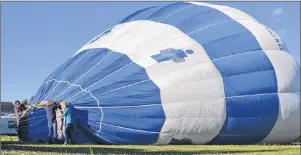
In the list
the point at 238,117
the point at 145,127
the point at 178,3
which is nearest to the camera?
Answer: the point at 145,127

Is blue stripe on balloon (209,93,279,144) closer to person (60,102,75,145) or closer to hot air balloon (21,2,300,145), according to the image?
hot air balloon (21,2,300,145)

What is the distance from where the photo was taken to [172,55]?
1089 centimetres

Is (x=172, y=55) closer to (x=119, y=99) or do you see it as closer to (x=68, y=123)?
(x=119, y=99)

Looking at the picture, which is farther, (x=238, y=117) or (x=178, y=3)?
(x=178, y=3)

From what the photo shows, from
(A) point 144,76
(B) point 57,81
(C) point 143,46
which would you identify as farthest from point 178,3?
(B) point 57,81

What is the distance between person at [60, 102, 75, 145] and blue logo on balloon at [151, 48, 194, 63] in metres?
2.24

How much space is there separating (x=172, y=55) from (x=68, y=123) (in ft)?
9.25

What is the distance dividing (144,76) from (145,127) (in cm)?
113

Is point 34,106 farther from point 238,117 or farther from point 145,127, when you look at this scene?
point 238,117

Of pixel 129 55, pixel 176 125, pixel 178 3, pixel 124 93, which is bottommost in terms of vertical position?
pixel 176 125

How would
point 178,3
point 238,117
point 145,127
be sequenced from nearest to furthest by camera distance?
1. point 145,127
2. point 238,117
3. point 178,3

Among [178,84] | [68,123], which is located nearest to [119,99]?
[68,123]

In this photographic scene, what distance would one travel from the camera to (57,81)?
1117 cm

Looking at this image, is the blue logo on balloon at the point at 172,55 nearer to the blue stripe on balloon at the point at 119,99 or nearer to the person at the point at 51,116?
the blue stripe on balloon at the point at 119,99
